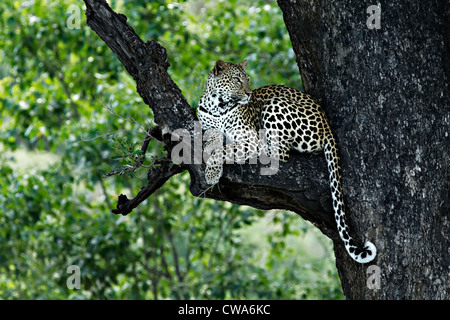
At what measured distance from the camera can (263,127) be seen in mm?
4949

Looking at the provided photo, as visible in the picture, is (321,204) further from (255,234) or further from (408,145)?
(255,234)

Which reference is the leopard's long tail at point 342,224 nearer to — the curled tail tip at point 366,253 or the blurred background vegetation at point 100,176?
the curled tail tip at point 366,253

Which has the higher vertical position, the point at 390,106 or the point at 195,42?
the point at 195,42

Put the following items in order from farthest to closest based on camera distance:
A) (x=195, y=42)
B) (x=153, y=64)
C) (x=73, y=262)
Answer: (x=195, y=42) → (x=73, y=262) → (x=153, y=64)

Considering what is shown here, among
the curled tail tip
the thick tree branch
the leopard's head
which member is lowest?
the curled tail tip

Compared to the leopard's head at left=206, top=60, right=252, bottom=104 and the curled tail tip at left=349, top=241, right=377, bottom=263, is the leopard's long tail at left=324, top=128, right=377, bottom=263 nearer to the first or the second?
the curled tail tip at left=349, top=241, right=377, bottom=263

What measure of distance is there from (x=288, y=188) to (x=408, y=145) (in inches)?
35.6

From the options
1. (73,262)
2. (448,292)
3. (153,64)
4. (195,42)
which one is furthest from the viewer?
(195,42)

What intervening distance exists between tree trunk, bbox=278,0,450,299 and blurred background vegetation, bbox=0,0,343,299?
404cm

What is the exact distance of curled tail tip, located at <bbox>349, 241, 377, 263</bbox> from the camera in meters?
3.98

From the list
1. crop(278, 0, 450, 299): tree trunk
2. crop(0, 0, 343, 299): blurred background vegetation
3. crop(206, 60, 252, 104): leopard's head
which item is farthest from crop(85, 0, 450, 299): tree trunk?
crop(0, 0, 343, 299): blurred background vegetation

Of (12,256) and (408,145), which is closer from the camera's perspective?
(408,145)
